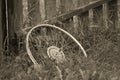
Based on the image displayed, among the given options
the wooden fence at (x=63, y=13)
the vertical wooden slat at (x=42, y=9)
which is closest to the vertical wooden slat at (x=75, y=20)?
the wooden fence at (x=63, y=13)

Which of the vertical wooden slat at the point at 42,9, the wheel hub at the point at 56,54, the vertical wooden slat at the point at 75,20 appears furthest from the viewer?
the vertical wooden slat at the point at 42,9

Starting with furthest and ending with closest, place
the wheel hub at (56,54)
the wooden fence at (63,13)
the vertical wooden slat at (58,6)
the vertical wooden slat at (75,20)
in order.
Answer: the vertical wooden slat at (58,6), the wooden fence at (63,13), the vertical wooden slat at (75,20), the wheel hub at (56,54)

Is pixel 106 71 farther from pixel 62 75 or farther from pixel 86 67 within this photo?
pixel 62 75

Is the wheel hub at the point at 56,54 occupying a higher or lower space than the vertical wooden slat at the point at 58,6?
lower

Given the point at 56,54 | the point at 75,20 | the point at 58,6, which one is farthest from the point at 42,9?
the point at 56,54

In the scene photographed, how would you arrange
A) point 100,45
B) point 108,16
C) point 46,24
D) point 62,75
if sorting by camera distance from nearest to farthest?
point 62,75 → point 100,45 → point 46,24 → point 108,16

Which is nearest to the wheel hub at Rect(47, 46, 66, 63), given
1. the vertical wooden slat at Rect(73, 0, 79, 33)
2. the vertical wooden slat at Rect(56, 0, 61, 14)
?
the vertical wooden slat at Rect(73, 0, 79, 33)

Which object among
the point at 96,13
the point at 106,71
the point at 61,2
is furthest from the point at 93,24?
the point at 106,71

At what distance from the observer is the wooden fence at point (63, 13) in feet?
14.9

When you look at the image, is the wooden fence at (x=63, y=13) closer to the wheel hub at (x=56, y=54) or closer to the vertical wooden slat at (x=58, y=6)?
the vertical wooden slat at (x=58, y=6)

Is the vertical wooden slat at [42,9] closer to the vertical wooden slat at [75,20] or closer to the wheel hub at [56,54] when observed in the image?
the vertical wooden slat at [75,20]

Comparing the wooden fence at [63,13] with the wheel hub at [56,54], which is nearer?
the wheel hub at [56,54]

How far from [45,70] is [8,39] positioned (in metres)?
1.32

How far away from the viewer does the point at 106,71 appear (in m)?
3.33
